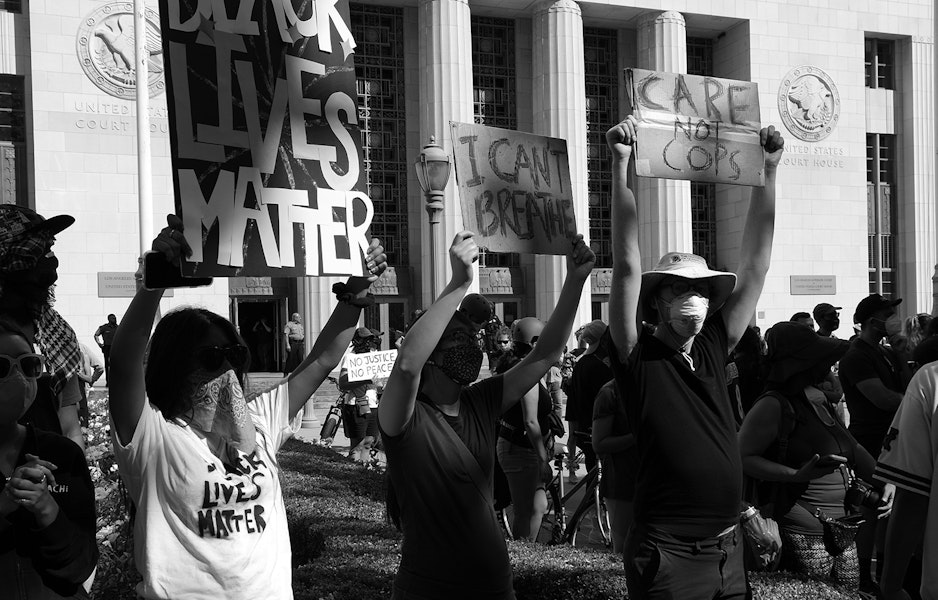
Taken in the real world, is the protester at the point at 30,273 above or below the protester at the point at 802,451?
above

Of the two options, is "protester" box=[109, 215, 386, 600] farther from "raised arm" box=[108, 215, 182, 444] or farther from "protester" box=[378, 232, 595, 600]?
"protester" box=[378, 232, 595, 600]

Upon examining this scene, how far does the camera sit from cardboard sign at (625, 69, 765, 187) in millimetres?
4426

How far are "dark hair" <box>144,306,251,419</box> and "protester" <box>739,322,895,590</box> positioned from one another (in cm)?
284

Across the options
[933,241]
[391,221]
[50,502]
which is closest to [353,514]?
A: [50,502]

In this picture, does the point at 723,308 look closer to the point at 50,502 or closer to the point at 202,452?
the point at 202,452

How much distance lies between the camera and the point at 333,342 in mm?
3393

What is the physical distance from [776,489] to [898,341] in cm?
447

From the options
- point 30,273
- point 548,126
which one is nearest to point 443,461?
point 30,273

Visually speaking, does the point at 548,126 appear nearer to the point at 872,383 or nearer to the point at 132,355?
the point at 872,383

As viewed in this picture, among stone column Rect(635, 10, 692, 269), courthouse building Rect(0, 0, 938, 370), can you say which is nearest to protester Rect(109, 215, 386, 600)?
courthouse building Rect(0, 0, 938, 370)

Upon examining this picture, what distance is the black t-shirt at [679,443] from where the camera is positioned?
3.45m

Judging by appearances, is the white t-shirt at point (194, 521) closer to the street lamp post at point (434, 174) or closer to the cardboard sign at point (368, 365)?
the street lamp post at point (434, 174)

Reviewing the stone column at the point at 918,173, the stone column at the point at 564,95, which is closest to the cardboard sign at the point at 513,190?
the stone column at the point at 564,95

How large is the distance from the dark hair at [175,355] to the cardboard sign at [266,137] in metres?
0.21
